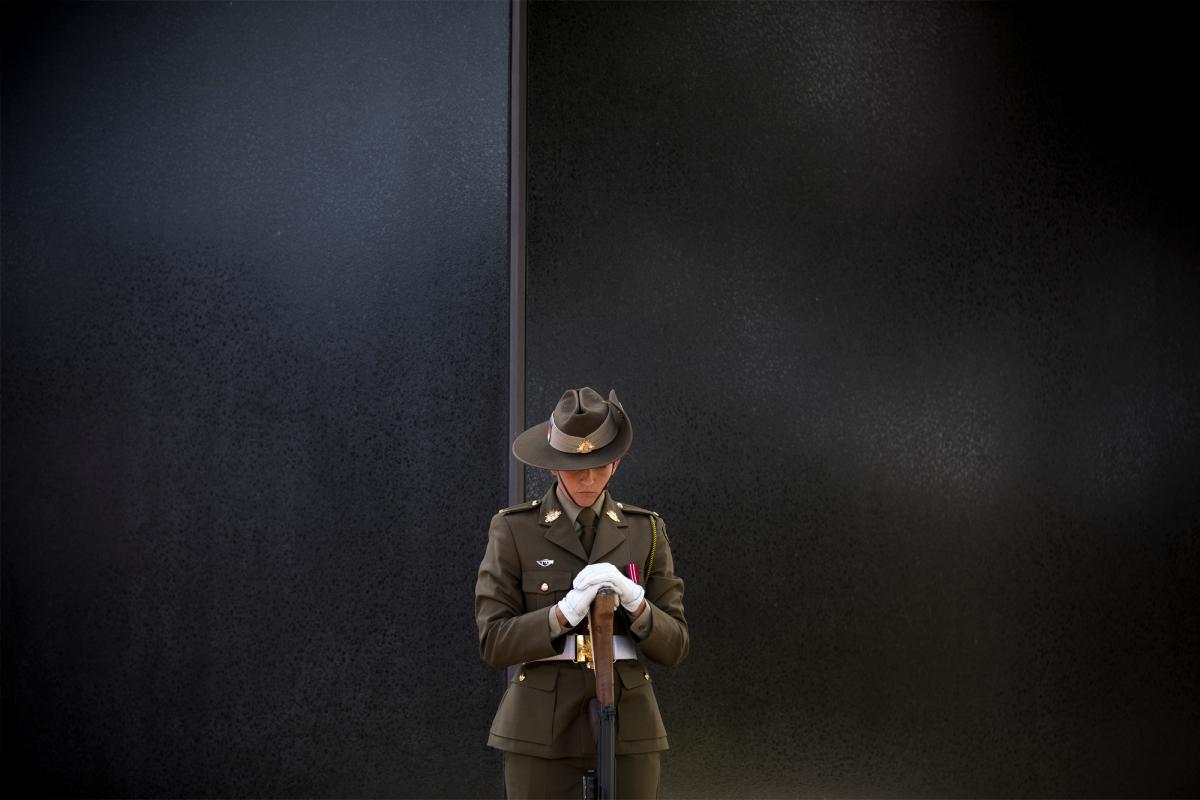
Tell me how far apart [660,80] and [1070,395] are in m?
1.80

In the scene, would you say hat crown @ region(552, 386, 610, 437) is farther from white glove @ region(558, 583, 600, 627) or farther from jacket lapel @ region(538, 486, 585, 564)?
white glove @ region(558, 583, 600, 627)

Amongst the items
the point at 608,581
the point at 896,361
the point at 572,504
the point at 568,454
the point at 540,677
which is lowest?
the point at 540,677

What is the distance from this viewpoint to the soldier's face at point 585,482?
2.31 metres

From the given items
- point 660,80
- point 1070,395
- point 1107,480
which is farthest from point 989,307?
point 660,80

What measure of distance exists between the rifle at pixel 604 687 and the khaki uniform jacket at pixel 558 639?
125mm

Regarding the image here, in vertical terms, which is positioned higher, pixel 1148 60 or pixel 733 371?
pixel 1148 60

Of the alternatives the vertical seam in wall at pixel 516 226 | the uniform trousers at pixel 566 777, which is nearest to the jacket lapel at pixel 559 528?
the uniform trousers at pixel 566 777

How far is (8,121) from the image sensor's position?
154 inches

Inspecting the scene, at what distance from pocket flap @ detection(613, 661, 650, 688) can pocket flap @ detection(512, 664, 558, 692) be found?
128 mm

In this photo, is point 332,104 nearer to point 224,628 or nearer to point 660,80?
point 660,80

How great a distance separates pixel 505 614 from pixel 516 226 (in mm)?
1711

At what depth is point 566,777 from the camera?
2281 mm

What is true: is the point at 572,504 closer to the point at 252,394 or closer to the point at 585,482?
the point at 585,482

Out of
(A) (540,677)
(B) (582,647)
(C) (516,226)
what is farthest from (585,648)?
(C) (516,226)
